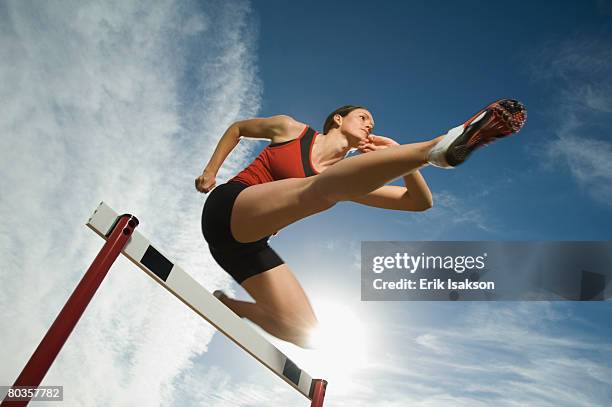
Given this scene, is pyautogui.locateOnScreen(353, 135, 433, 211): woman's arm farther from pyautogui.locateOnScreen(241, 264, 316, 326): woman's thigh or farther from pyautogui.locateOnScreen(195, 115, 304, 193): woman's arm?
pyautogui.locateOnScreen(241, 264, 316, 326): woman's thigh

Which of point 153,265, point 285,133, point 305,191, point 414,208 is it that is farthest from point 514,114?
point 153,265

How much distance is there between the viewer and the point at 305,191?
2.35 meters

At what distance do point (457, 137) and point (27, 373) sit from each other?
2.00 metres

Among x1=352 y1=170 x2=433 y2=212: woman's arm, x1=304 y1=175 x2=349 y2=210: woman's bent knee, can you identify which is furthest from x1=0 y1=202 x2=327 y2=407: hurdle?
x1=352 y1=170 x2=433 y2=212: woman's arm

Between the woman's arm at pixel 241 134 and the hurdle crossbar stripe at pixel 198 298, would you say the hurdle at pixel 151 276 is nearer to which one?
the hurdle crossbar stripe at pixel 198 298

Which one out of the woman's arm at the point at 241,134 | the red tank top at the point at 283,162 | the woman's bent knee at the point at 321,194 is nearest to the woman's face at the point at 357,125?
the red tank top at the point at 283,162

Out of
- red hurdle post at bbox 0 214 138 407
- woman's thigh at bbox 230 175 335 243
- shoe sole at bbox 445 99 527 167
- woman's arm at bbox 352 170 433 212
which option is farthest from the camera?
woman's arm at bbox 352 170 433 212

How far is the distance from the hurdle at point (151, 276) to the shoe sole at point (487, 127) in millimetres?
1522

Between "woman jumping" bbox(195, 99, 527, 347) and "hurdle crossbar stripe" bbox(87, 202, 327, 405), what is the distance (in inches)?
10.3

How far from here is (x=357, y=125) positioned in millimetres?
3195

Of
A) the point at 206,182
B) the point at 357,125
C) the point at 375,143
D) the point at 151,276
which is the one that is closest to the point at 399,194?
the point at 375,143

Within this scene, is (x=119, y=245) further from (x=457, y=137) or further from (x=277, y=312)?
(x=457, y=137)

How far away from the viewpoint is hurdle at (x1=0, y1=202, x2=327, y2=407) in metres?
1.82

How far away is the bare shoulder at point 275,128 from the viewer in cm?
311
